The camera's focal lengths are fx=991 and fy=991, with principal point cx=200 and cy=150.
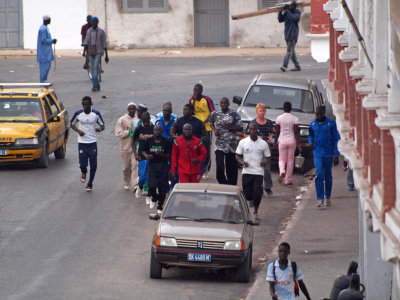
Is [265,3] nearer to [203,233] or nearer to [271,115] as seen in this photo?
[271,115]

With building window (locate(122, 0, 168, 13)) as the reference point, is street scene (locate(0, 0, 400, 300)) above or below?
below

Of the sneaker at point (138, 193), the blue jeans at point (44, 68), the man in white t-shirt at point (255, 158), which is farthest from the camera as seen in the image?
the blue jeans at point (44, 68)

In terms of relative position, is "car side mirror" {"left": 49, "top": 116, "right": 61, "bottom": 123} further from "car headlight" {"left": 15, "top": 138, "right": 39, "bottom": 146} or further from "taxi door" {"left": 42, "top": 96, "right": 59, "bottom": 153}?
"car headlight" {"left": 15, "top": 138, "right": 39, "bottom": 146}

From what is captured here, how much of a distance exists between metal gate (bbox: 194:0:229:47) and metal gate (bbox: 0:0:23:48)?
7177mm

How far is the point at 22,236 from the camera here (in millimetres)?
15953

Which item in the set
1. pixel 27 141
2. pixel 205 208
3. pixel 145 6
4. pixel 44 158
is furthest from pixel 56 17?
pixel 205 208

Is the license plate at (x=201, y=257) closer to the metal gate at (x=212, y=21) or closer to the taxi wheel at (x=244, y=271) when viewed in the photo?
the taxi wheel at (x=244, y=271)

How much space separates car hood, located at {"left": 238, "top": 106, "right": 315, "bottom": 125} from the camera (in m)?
21.4

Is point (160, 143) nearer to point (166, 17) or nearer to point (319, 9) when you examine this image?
point (319, 9)

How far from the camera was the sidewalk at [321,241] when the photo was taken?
13.6 m

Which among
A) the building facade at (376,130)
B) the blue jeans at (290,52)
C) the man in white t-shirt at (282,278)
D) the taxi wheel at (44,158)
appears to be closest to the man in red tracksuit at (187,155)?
the building facade at (376,130)

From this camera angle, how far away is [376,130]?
8383 mm

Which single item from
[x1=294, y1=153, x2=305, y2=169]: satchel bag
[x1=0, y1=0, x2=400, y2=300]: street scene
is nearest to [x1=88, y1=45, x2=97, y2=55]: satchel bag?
[x1=0, y1=0, x2=400, y2=300]: street scene

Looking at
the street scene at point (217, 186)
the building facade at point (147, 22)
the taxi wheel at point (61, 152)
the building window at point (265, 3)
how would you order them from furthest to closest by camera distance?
the building facade at point (147, 22)
the building window at point (265, 3)
the taxi wheel at point (61, 152)
the street scene at point (217, 186)
